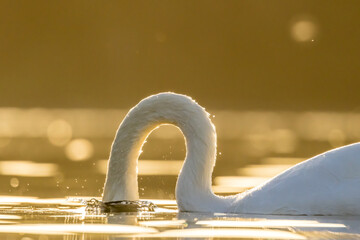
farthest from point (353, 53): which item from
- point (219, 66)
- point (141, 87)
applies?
point (141, 87)

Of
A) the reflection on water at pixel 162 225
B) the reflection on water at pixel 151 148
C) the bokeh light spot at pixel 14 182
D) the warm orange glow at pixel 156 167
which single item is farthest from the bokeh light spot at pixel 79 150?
the reflection on water at pixel 162 225

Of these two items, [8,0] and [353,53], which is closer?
[353,53]

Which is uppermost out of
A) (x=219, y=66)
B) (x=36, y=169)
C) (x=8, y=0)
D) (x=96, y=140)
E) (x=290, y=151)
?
(x=8, y=0)

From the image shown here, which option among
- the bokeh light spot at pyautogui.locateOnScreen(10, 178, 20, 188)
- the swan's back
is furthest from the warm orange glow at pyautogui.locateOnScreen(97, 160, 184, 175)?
the swan's back

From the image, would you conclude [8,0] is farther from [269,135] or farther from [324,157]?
[324,157]

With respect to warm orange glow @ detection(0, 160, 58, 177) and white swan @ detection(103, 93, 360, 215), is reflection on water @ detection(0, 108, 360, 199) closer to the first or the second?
warm orange glow @ detection(0, 160, 58, 177)

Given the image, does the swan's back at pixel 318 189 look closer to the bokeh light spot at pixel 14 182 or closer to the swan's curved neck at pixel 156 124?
the swan's curved neck at pixel 156 124

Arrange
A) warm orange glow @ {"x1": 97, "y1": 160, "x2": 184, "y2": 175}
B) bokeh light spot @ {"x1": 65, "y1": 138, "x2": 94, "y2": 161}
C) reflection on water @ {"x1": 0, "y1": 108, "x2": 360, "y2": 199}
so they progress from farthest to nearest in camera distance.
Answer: bokeh light spot @ {"x1": 65, "y1": 138, "x2": 94, "y2": 161}, warm orange glow @ {"x1": 97, "y1": 160, "x2": 184, "y2": 175}, reflection on water @ {"x1": 0, "y1": 108, "x2": 360, "y2": 199}
